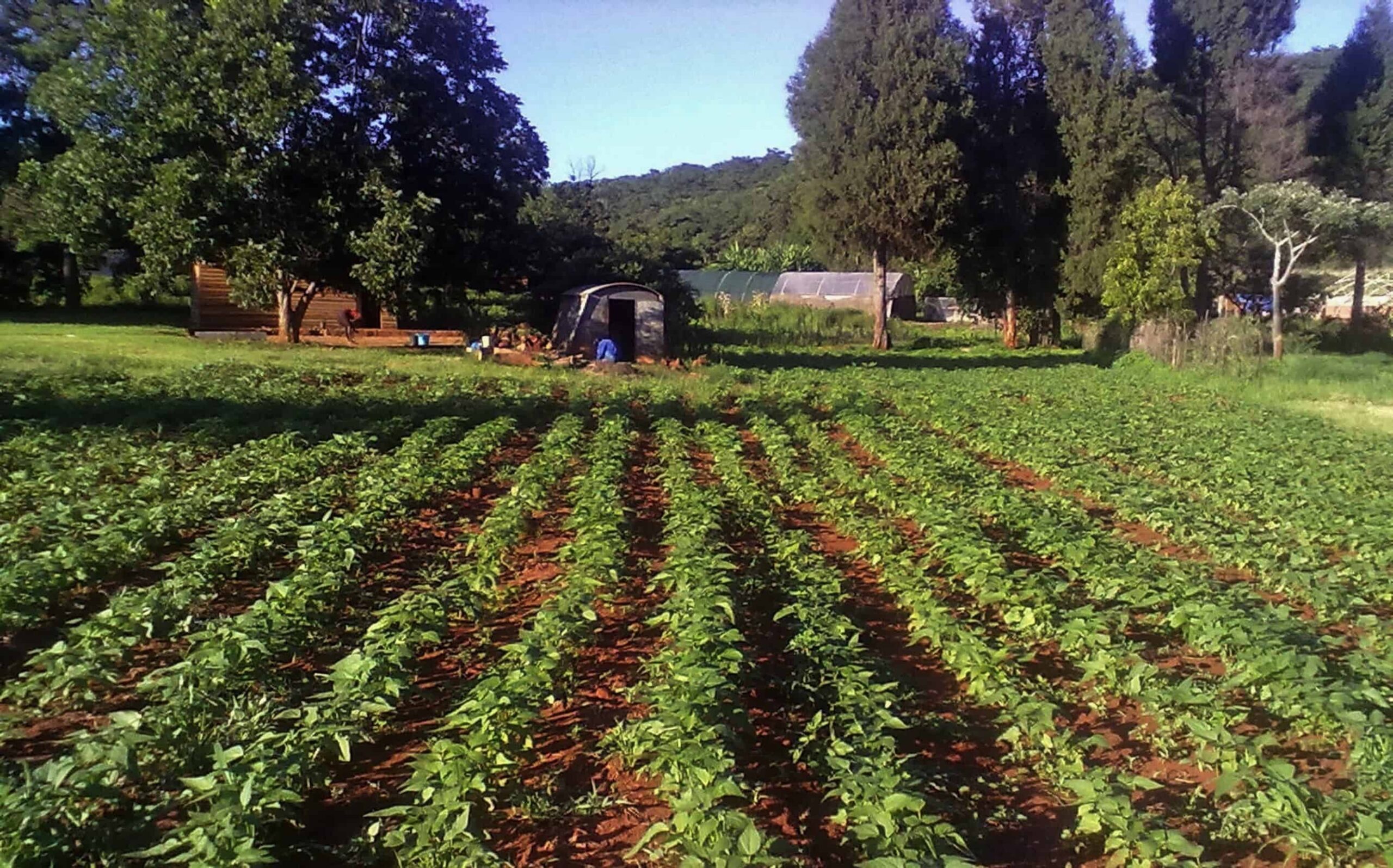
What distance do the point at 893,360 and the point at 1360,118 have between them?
61.4 ft

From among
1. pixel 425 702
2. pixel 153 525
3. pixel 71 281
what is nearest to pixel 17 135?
→ pixel 71 281

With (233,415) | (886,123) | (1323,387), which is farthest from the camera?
(886,123)

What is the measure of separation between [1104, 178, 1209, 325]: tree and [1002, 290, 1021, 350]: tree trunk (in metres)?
8.34

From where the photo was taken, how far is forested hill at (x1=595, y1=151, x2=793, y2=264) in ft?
147

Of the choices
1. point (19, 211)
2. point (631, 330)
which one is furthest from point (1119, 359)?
point (19, 211)

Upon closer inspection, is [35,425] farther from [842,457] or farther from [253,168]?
[253,168]

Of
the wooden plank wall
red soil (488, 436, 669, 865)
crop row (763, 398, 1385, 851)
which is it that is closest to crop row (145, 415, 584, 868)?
red soil (488, 436, 669, 865)

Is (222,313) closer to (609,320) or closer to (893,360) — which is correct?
(609,320)

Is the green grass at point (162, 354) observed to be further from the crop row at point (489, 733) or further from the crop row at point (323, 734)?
the crop row at point (489, 733)

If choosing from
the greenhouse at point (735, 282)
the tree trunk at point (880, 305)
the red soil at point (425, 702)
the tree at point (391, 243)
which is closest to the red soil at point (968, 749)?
the red soil at point (425, 702)

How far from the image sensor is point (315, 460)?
10.7 m

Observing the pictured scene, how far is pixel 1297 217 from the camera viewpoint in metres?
27.7

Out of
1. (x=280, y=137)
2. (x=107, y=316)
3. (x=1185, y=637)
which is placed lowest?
(x=1185, y=637)

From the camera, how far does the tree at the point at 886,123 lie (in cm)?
3028
